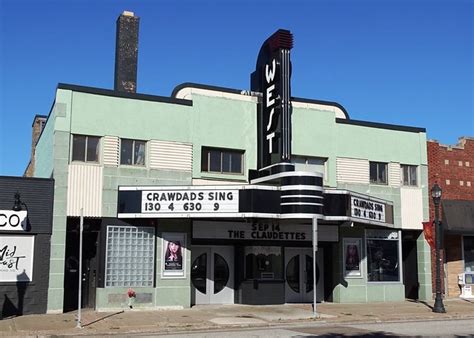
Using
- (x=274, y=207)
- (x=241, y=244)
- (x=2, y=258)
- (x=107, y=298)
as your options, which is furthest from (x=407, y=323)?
(x=2, y=258)

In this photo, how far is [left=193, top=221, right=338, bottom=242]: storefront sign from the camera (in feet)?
75.2

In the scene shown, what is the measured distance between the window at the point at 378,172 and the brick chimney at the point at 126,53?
1083cm

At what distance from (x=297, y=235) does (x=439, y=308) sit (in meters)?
6.09

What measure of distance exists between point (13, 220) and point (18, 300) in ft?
8.62

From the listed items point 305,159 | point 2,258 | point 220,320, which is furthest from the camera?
point 305,159

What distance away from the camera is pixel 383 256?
86.7 feet

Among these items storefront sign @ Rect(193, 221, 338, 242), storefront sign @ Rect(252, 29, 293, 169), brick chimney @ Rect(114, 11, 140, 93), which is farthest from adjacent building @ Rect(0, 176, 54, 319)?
storefront sign @ Rect(252, 29, 293, 169)

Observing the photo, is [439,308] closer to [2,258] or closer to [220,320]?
[220,320]

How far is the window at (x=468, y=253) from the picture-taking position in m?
28.3

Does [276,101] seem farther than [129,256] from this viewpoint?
Yes

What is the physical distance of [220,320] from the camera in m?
18.5

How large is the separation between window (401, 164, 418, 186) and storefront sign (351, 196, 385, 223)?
3.54 metres

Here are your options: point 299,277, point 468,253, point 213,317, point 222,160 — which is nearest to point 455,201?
point 468,253

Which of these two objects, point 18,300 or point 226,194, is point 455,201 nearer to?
point 226,194
